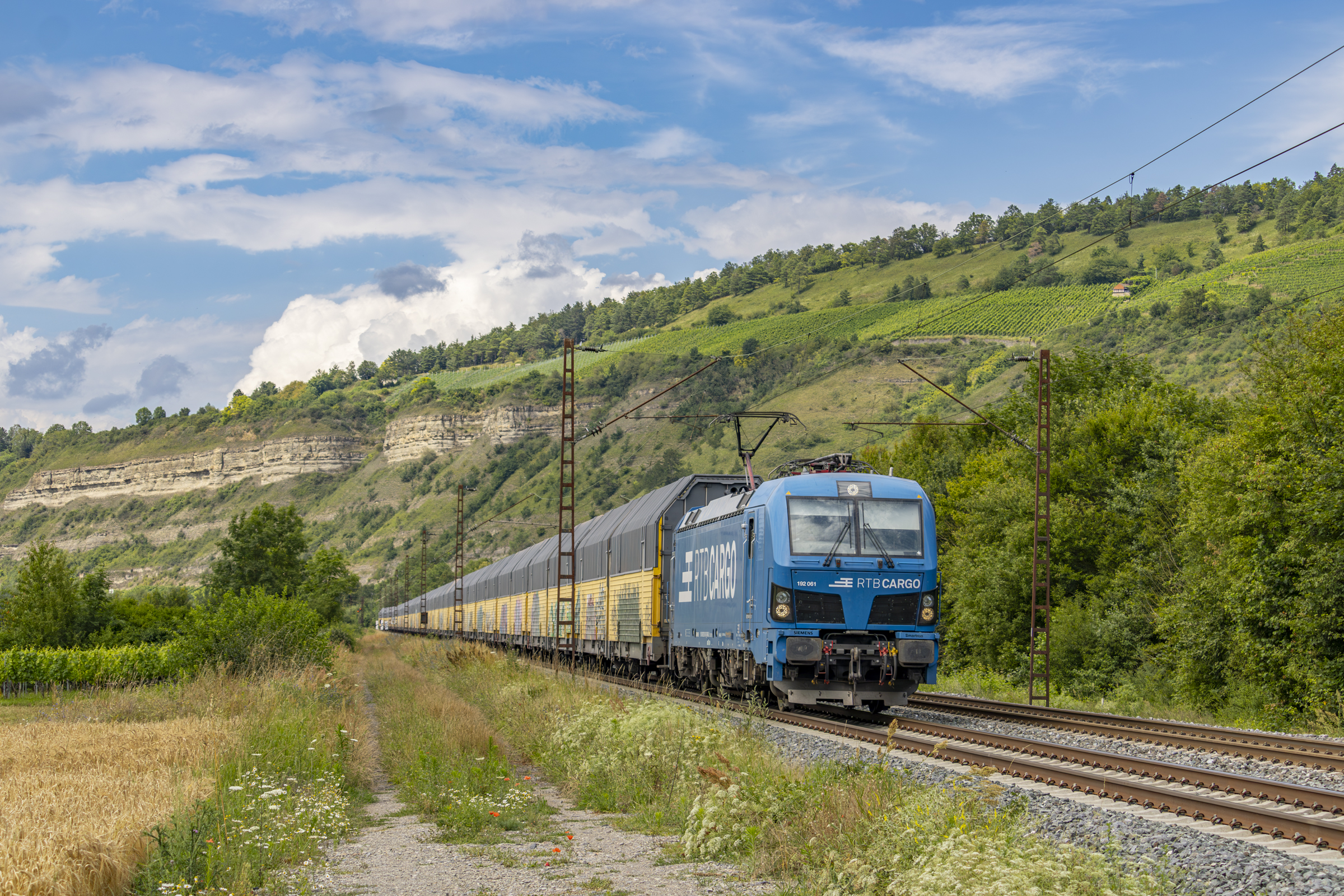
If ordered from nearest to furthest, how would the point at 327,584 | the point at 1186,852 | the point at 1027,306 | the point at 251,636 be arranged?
the point at 1186,852
the point at 251,636
the point at 327,584
the point at 1027,306

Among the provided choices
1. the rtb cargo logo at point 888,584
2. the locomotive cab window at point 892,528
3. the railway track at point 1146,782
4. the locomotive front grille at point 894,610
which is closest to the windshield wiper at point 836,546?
Result: the locomotive cab window at point 892,528

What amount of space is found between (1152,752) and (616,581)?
57.0 feet

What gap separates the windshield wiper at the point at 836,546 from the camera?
18.0m

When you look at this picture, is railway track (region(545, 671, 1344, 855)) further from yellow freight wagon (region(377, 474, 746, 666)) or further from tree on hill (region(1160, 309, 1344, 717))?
tree on hill (region(1160, 309, 1344, 717))

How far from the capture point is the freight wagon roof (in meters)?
26.8

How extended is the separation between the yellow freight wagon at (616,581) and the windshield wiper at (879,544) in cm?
767

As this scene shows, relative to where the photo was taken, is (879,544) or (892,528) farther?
(892,528)

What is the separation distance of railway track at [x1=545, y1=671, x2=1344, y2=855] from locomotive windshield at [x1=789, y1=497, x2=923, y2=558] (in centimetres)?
281

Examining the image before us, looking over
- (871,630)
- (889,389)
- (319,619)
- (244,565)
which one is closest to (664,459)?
(889,389)

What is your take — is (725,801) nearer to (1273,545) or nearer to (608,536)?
(1273,545)

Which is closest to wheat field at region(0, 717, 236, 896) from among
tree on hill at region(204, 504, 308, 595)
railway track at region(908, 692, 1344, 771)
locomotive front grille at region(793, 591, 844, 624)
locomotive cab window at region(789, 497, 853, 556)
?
locomotive front grille at region(793, 591, 844, 624)

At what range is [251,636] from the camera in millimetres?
24859

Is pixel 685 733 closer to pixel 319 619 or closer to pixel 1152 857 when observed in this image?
pixel 1152 857

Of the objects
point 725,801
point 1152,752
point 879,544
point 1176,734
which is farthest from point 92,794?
point 1176,734
